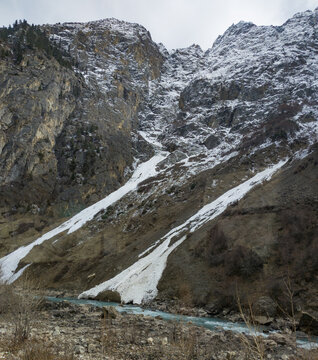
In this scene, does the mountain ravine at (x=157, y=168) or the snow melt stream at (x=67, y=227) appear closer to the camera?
the mountain ravine at (x=157, y=168)

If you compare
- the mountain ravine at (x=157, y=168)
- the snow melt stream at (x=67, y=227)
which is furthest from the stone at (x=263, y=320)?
the snow melt stream at (x=67, y=227)

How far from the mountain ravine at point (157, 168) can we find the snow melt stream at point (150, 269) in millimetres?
227

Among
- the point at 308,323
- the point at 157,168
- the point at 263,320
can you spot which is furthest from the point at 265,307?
the point at 157,168

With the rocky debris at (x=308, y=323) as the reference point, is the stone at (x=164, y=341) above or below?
above

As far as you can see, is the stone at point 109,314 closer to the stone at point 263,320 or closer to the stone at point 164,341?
the stone at point 164,341

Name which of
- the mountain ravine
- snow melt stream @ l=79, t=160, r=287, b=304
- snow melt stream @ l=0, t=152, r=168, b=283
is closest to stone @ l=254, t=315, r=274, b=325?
the mountain ravine

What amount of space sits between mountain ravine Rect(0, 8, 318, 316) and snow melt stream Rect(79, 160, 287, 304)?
0.75 feet

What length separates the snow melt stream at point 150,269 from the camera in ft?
101

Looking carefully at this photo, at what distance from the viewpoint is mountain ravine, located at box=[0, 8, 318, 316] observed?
28.0 m

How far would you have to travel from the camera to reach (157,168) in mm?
98125

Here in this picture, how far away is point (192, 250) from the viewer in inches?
1314

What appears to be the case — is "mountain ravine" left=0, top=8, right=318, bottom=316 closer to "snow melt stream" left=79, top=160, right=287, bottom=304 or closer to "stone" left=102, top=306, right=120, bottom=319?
"snow melt stream" left=79, top=160, right=287, bottom=304

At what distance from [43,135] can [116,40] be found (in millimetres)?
100015

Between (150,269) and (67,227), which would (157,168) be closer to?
(67,227)
